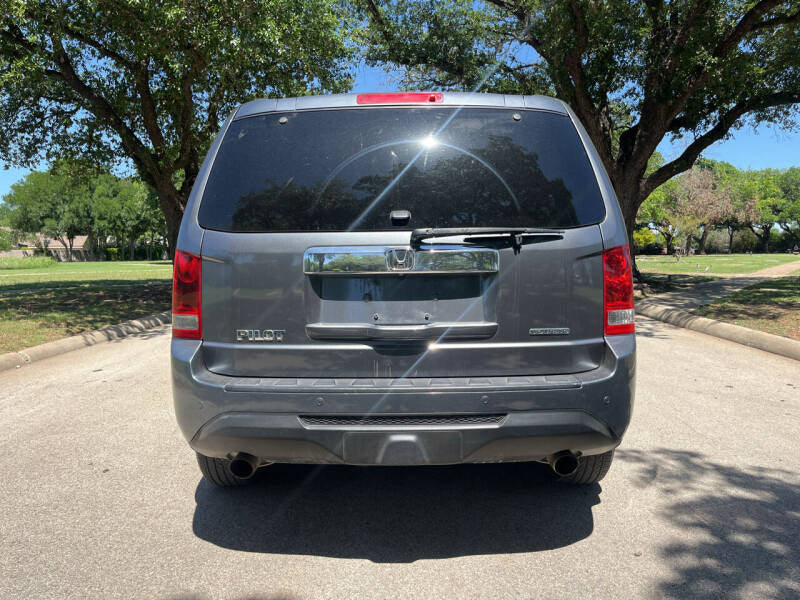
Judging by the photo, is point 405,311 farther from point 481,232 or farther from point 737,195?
point 737,195

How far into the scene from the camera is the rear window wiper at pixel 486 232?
8.67ft

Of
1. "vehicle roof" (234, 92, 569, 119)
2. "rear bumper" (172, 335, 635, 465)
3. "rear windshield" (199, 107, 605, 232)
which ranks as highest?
"vehicle roof" (234, 92, 569, 119)

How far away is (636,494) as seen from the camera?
3.45 meters

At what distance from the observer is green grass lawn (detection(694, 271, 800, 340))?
349 inches

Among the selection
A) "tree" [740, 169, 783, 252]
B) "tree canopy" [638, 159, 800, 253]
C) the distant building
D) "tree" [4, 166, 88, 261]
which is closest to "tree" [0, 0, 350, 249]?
"tree canopy" [638, 159, 800, 253]

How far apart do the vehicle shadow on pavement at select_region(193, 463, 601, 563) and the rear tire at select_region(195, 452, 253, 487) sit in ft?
0.32

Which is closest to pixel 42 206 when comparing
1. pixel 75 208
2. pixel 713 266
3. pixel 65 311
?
pixel 75 208

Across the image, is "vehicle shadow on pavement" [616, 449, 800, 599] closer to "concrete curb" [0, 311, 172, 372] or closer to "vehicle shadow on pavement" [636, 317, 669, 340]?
"vehicle shadow on pavement" [636, 317, 669, 340]

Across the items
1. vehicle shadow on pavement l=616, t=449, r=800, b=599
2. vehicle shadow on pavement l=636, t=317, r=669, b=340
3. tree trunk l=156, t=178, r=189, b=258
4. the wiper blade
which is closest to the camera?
vehicle shadow on pavement l=616, t=449, r=800, b=599

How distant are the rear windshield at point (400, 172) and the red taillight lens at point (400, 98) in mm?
57

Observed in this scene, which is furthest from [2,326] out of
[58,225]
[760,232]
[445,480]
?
[760,232]

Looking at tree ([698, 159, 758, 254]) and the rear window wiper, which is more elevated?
tree ([698, 159, 758, 254])

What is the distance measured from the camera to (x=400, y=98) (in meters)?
2.97

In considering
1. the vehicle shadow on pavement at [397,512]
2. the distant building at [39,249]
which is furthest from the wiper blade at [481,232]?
the distant building at [39,249]
